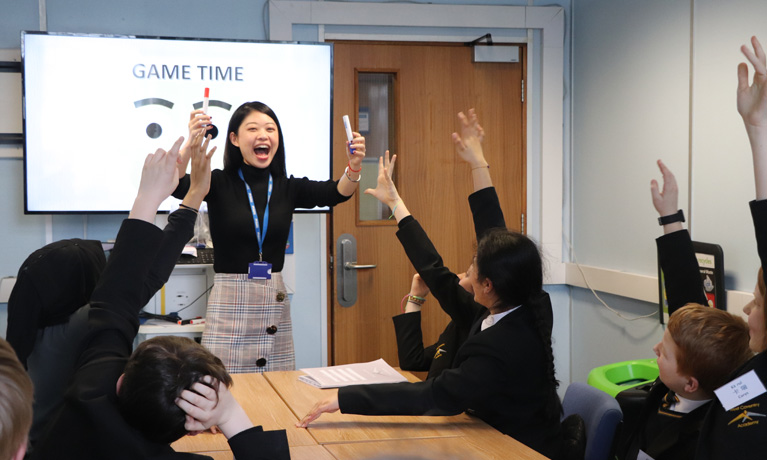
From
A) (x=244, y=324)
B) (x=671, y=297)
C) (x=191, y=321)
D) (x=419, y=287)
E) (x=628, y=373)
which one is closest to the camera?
(x=671, y=297)

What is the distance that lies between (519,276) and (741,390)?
2.05ft

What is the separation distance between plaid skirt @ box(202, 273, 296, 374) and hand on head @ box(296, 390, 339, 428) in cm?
90

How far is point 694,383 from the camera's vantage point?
74.4 inches

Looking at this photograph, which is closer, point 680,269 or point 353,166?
point 680,269

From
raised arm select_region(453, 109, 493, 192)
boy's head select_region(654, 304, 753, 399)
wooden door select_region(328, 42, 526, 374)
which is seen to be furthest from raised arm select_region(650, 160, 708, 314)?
wooden door select_region(328, 42, 526, 374)

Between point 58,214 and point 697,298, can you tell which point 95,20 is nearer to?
point 58,214

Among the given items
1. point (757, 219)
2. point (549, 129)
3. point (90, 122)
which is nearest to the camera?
point (757, 219)

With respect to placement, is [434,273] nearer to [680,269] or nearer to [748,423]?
[680,269]

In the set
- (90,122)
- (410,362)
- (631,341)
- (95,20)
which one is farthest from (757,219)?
(95,20)

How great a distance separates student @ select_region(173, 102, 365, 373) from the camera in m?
2.84

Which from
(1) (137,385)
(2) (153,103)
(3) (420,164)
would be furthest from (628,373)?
(2) (153,103)

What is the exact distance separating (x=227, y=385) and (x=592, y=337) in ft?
10.0

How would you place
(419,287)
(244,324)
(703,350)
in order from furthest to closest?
1. (244,324)
2. (419,287)
3. (703,350)

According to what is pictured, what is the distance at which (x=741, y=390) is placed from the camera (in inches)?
59.5
